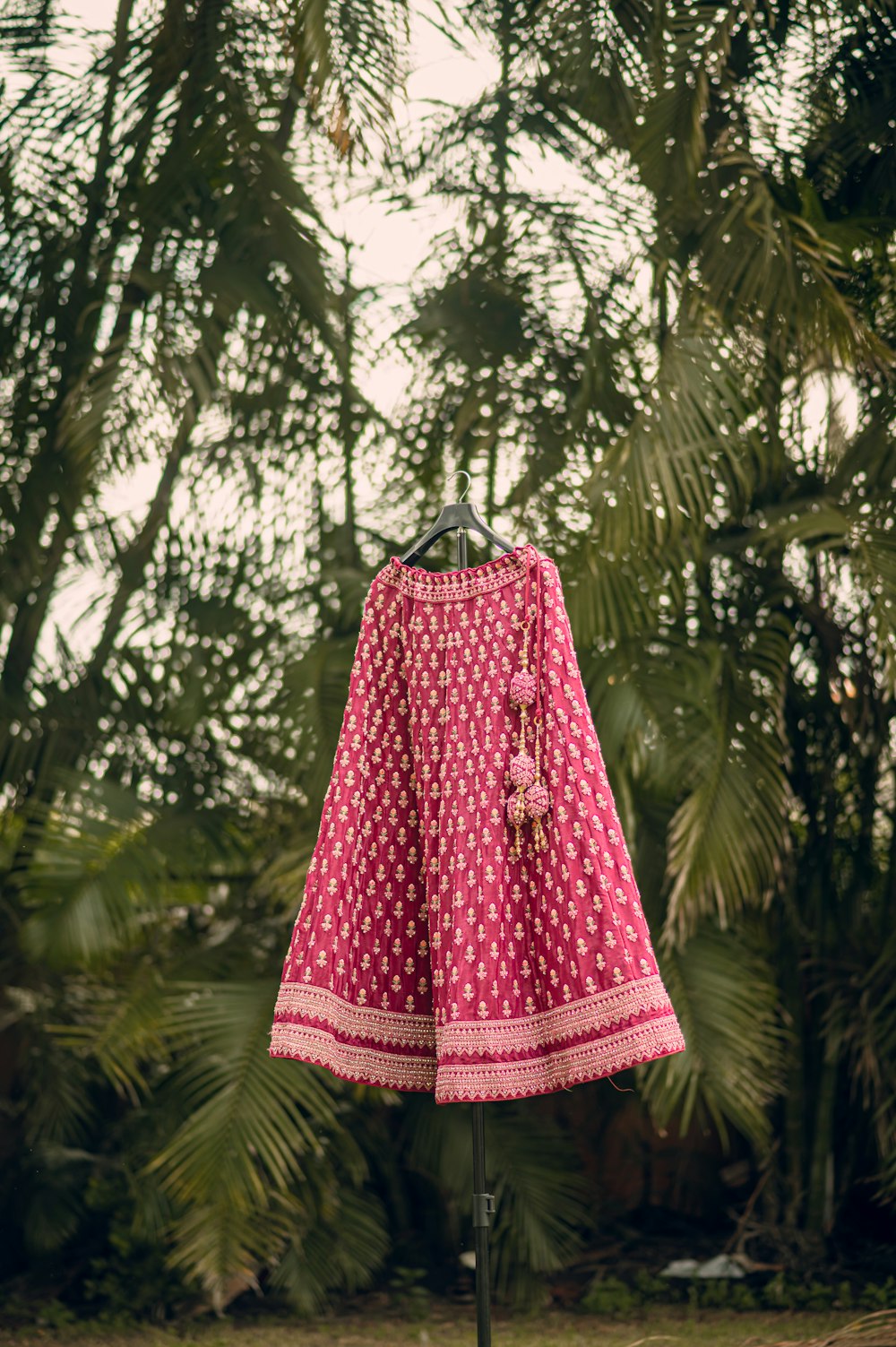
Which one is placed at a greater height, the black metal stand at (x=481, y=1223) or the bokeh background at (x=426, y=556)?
the bokeh background at (x=426, y=556)

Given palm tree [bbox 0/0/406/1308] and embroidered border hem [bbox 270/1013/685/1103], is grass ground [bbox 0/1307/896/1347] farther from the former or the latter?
embroidered border hem [bbox 270/1013/685/1103]

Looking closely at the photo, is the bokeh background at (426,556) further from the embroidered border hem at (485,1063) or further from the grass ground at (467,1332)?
the embroidered border hem at (485,1063)

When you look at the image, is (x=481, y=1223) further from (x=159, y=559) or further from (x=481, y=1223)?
(x=159, y=559)

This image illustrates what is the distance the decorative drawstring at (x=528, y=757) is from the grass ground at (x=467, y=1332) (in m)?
2.01

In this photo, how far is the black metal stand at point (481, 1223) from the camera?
6.19 ft

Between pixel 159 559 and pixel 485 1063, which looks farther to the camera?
pixel 159 559

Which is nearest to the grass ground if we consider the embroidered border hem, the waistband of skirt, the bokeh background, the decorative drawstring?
the bokeh background

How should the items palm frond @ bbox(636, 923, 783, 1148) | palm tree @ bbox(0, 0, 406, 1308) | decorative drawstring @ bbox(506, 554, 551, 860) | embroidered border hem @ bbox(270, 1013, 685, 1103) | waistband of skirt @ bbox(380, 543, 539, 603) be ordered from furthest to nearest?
palm tree @ bbox(0, 0, 406, 1308), palm frond @ bbox(636, 923, 783, 1148), waistband of skirt @ bbox(380, 543, 539, 603), decorative drawstring @ bbox(506, 554, 551, 860), embroidered border hem @ bbox(270, 1013, 685, 1103)

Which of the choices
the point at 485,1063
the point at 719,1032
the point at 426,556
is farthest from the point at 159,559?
the point at 485,1063

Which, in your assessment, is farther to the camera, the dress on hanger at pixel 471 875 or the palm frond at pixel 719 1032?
the palm frond at pixel 719 1032

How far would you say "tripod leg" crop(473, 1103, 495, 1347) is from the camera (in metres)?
1.89

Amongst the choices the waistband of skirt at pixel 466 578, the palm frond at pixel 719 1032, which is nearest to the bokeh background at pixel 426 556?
the palm frond at pixel 719 1032

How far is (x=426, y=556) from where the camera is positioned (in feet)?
12.2

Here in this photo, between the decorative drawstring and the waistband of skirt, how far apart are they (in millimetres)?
19
